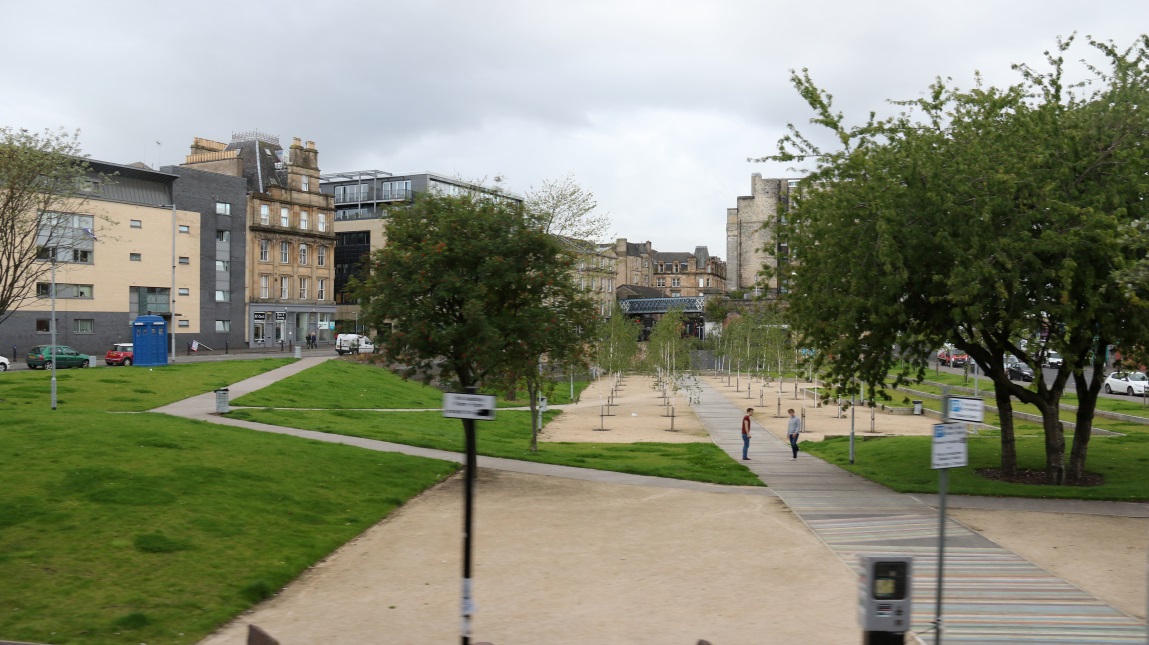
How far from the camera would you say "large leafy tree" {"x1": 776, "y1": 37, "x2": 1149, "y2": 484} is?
21.5m

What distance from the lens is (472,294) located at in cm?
2309

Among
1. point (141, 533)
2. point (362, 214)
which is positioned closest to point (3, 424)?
point (141, 533)

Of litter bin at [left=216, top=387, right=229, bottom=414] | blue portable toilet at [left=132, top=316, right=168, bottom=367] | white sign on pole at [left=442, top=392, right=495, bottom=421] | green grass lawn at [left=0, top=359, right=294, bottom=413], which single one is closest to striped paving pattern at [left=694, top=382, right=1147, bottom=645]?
white sign on pole at [left=442, top=392, right=495, bottom=421]

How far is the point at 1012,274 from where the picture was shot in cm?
2139

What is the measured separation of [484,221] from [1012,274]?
1273cm

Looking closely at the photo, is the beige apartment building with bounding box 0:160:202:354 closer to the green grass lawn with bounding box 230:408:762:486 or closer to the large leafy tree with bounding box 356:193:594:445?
the green grass lawn with bounding box 230:408:762:486

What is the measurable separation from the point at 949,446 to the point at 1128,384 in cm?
5495

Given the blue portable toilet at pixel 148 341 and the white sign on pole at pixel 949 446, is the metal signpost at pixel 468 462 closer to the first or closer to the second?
the white sign on pole at pixel 949 446

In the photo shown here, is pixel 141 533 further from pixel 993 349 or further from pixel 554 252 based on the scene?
pixel 993 349

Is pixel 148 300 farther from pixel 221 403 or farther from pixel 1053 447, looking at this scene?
pixel 1053 447

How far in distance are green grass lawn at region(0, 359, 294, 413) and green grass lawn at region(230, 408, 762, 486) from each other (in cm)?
534

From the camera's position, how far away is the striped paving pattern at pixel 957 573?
12.6 metres

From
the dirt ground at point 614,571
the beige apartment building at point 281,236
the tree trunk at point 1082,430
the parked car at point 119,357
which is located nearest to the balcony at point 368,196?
the beige apartment building at point 281,236

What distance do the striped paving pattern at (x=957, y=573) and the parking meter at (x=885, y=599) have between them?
2004 mm
